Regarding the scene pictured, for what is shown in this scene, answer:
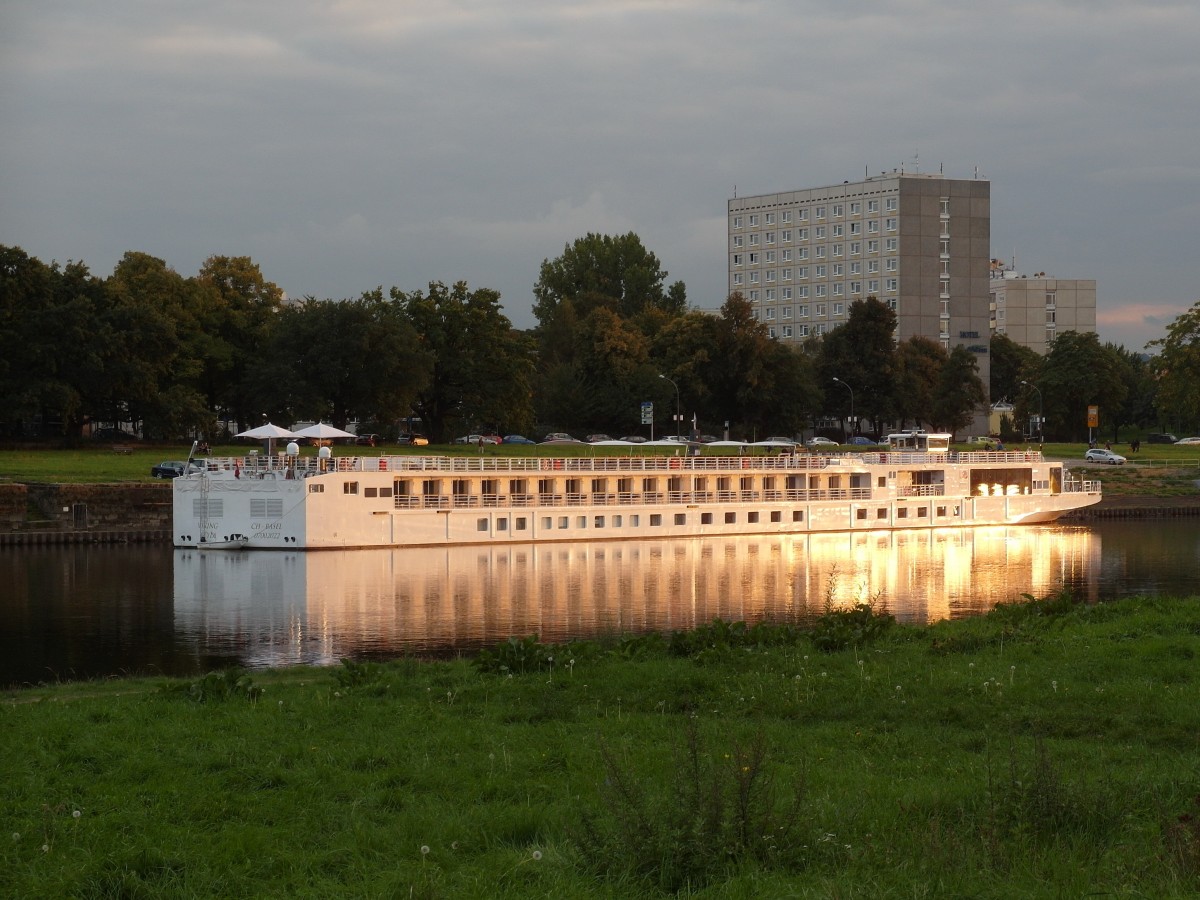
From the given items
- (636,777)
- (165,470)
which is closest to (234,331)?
(165,470)

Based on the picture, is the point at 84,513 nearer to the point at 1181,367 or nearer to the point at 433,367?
the point at 433,367

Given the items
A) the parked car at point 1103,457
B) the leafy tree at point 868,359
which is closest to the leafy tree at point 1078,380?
the leafy tree at point 868,359

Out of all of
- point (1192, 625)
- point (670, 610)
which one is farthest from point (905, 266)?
point (1192, 625)

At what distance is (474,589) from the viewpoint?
4244 cm

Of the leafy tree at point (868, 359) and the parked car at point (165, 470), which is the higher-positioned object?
the leafy tree at point (868, 359)

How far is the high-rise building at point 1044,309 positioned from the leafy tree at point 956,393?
172ft

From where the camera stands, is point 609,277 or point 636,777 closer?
point 636,777

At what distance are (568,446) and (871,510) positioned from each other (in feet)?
91.6

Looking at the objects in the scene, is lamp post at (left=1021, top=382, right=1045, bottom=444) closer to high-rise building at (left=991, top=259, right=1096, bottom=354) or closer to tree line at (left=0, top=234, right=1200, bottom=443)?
tree line at (left=0, top=234, right=1200, bottom=443)

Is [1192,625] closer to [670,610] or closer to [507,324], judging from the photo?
[670,610]

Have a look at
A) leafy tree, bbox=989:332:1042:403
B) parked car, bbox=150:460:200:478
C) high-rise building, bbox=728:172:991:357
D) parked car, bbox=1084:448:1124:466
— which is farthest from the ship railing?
leafy tree, bbox=989:332:1042:403

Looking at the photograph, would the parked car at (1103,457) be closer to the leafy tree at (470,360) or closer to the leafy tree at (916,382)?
the leafy tree at (916,382)

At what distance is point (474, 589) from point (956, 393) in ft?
274

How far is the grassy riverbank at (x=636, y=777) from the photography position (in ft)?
32.3
